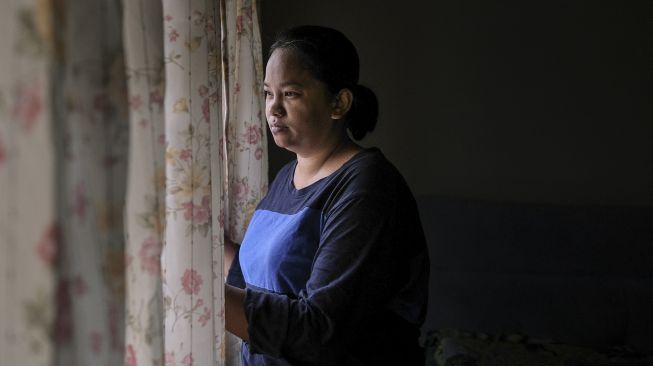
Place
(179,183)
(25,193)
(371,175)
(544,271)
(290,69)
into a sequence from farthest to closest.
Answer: (544,271) < (290,69) < (371,175) < (179,183) < (25,193)

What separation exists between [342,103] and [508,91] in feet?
4.21

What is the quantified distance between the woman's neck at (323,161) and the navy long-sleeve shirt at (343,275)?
38 millimetres

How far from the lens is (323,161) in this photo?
3.87 ft

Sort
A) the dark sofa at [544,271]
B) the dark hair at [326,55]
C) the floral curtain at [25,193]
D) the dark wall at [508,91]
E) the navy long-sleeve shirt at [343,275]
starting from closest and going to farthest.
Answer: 1. the floral curtain at [25,193]
2. the navy long-sleeve shirt at [343,275]
3. the dark hair at [326,55]
4. the dark sofa at [544,271]
5. the dark wall at [508,91]

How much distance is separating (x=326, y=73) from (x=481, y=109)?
129 cm

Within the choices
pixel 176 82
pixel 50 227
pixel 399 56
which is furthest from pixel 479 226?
pixel 50 227

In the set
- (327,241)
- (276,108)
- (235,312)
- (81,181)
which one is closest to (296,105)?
(276,108)

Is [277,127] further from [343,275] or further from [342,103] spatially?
[343,275]

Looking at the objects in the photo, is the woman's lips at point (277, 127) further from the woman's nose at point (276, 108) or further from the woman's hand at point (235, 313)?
the woman's hand at point (235, 313)

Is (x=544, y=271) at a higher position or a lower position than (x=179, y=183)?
lower

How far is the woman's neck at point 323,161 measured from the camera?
1138mm

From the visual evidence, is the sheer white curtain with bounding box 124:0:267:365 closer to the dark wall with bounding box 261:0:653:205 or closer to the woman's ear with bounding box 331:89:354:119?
the woman's ear with bounding box 331:89:354:119

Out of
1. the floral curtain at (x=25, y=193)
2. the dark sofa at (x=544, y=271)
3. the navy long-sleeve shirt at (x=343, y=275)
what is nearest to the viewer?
the floral curtain at (x=25, y=193)

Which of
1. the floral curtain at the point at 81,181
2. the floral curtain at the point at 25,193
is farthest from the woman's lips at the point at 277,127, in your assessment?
the floral curtain at the point at 25,193
